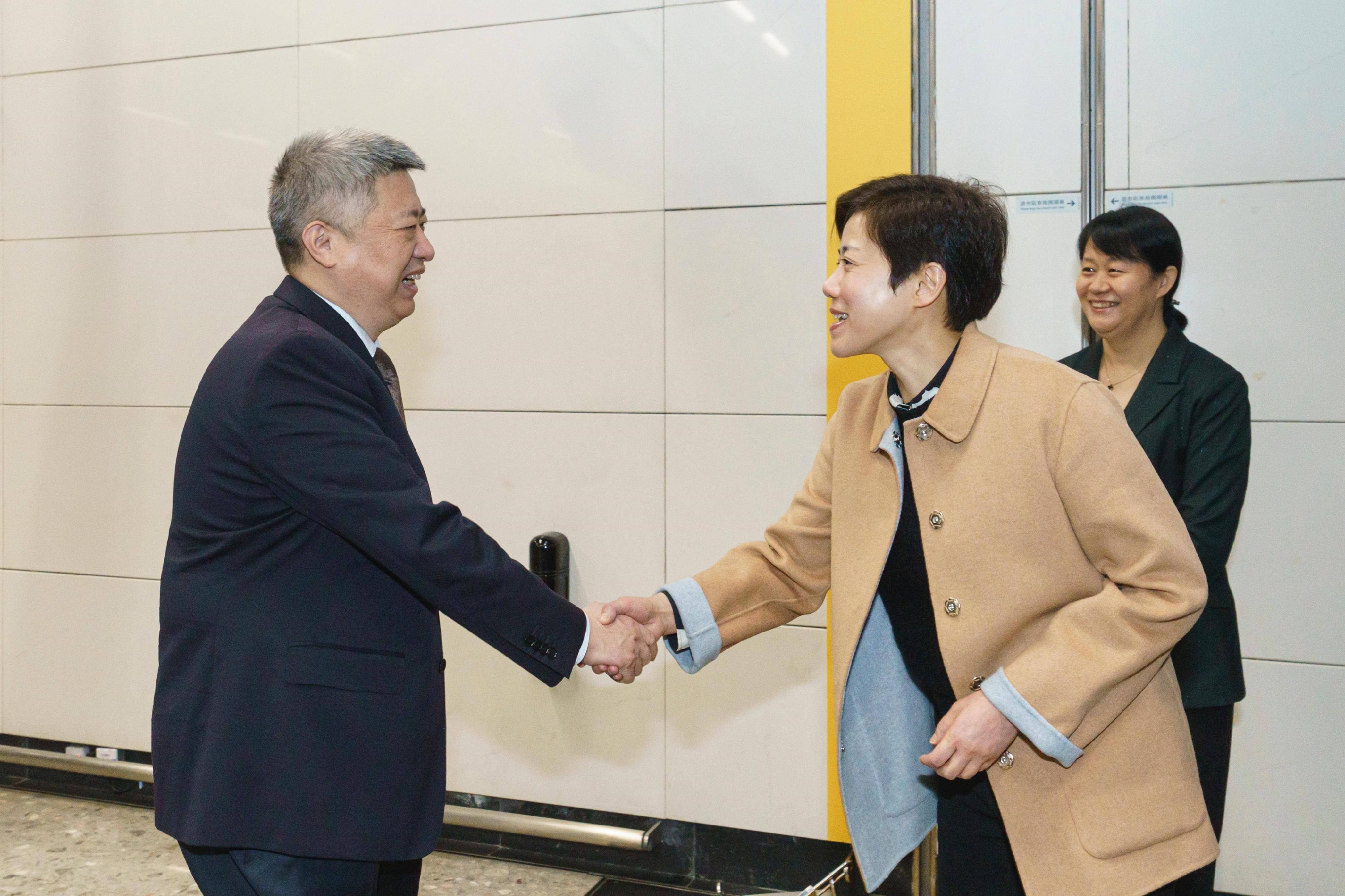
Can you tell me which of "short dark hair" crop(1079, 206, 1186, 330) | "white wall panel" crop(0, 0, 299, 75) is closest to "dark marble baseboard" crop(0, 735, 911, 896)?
"short dark hair" crop(1079, 206, 1186, 330)

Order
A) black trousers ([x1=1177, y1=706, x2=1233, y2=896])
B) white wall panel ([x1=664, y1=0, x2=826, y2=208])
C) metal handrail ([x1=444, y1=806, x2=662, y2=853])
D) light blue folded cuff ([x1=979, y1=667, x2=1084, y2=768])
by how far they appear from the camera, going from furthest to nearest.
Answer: metal handrail ([x1=444, y1=806, x2=662, y2=853]) → white wall panel ([x1=664, y1=0, x2=826, y2=208]) → black trousers ([x1=1177, y1=706, x2=1233, y2=896]) → light blue folded cuff ([x1=979, y1=667, x2=1084, y2=768])

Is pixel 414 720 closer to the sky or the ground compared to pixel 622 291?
closer to the ground

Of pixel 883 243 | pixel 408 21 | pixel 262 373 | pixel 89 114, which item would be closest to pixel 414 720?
pixel 262 373

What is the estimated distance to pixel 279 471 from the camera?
173cm

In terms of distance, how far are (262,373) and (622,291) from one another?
1.81 m

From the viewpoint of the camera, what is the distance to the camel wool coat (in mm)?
1541

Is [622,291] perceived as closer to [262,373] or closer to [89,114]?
[262,373]

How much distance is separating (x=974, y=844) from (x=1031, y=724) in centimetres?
37

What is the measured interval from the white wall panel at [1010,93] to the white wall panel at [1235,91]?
6.2 inches

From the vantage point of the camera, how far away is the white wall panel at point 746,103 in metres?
3.21

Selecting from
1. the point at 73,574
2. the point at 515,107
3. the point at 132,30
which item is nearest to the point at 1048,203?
the point at 515,107

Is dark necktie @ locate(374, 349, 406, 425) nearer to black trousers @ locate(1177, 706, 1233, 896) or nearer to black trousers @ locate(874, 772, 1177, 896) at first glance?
black trousers @ locate(874, 772, 1177, 896)

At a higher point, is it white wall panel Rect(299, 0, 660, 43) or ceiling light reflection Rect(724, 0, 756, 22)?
white wall panel Rect(299, 0, 660, 43)

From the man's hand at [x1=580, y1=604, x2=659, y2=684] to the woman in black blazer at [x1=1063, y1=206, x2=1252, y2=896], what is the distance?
114 cm
